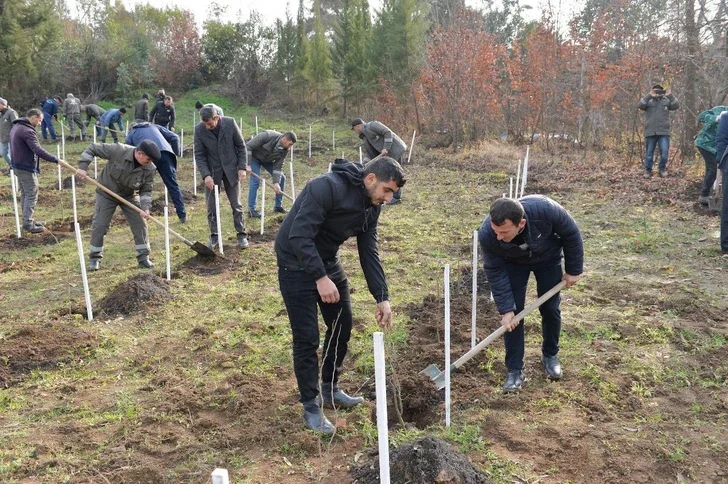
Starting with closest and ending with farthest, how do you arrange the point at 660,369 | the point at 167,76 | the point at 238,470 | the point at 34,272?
the point at 238,470
the point at 660,369
the point at 34,272
the point at 167,76

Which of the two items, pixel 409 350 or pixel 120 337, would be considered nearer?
pixel 409 350

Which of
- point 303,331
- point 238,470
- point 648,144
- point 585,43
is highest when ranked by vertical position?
point 585,43

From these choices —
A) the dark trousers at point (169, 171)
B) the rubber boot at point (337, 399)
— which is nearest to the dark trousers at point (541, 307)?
the rubber boot at point (337, 399)

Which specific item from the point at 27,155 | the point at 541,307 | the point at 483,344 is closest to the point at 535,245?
the point at 541,307

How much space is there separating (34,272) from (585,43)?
1487 centimetres

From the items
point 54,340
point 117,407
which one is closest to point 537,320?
point 117,407

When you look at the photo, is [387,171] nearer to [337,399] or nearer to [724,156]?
[337,399]

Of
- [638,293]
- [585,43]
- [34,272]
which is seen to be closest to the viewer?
[638,293]

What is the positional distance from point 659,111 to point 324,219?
966cm

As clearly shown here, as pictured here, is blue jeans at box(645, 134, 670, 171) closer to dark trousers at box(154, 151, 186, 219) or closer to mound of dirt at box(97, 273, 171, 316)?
dark trousers at box(154, 151, 186, 219)

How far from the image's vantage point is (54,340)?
475cm

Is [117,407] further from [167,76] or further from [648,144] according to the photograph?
[167,76]

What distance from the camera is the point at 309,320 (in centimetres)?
332

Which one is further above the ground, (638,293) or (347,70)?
(347,70)
